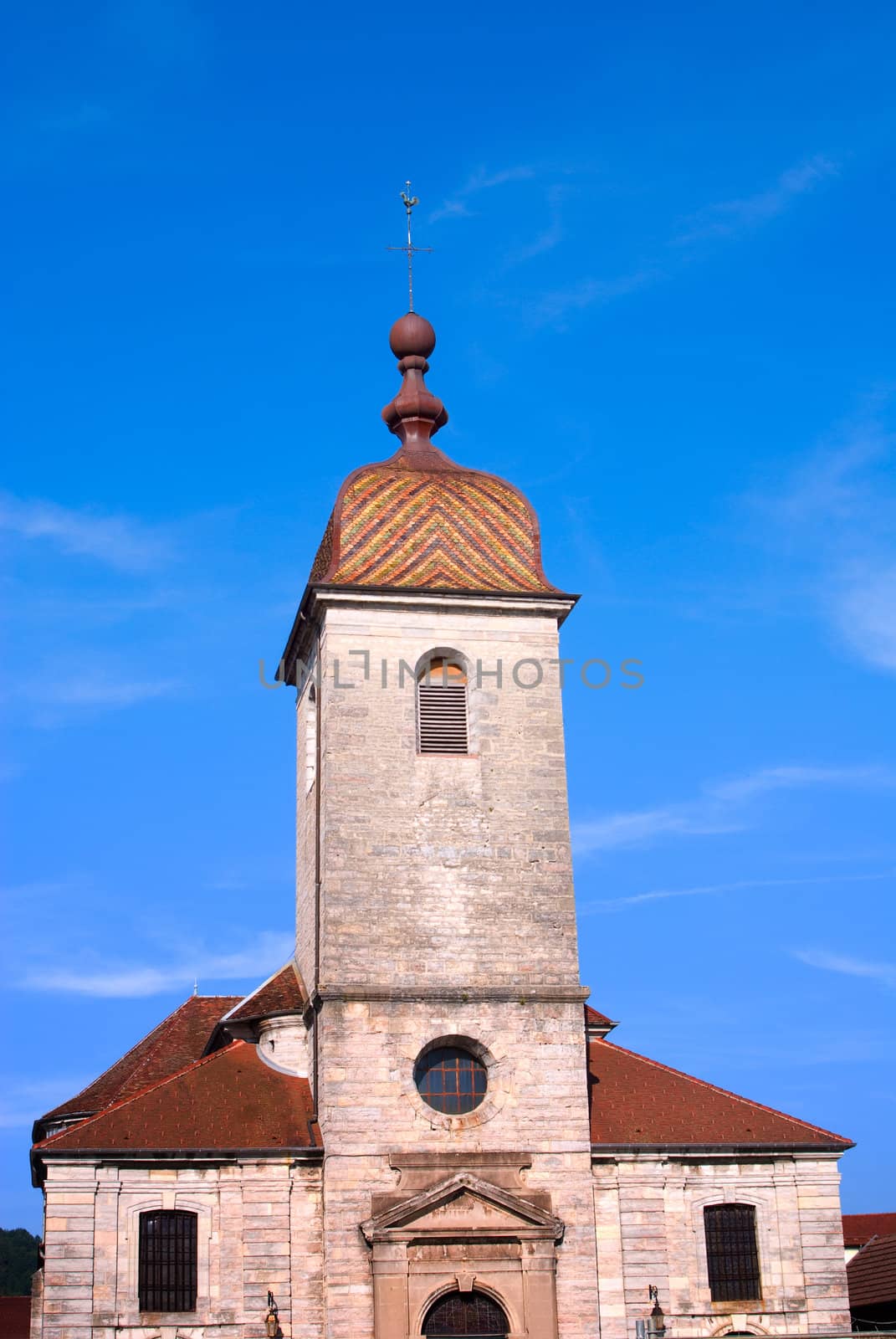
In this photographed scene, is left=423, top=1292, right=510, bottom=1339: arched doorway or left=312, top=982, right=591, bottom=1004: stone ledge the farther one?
left=312, top=982, right=591, bottom=1004: stone ledge

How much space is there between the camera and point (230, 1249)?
25.0m

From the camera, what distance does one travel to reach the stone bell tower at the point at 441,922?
25.0 metres

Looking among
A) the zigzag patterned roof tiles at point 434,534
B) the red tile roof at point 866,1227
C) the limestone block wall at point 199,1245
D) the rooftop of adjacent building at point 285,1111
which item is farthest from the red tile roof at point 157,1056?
the red tile roof at point 866,1227

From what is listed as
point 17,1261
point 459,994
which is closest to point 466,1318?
point 459,994

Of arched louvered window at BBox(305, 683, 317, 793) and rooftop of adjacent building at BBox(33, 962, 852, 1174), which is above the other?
arched louvered window at BBox(305, 683, 317, 793)

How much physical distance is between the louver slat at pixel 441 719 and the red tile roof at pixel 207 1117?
6.15 m

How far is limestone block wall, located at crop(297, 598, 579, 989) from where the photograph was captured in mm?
26828

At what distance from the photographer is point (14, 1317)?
4762cm

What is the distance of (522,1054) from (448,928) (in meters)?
2.35

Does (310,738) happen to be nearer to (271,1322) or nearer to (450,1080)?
(450,1080)

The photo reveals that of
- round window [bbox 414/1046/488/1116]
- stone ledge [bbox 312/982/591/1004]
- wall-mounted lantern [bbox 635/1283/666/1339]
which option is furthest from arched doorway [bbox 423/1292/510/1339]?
stone ledge [bbox 312/982/591/1004]

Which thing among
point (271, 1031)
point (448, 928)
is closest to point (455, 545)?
point (448, 928)

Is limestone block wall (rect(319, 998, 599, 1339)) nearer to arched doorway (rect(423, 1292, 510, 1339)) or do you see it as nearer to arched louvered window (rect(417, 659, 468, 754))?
arched doorway (rect(423, 1292, 510, 1339))

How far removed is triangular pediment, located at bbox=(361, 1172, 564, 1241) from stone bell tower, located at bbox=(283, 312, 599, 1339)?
4 centimetres
